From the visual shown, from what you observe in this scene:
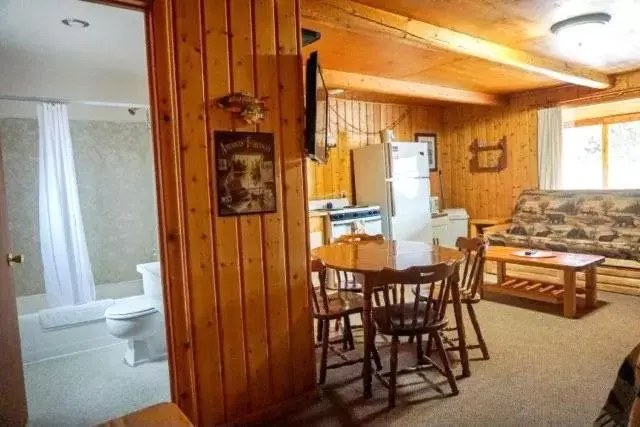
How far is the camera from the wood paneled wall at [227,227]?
2029 mm

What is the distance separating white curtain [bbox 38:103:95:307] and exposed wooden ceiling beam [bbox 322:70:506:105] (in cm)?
241

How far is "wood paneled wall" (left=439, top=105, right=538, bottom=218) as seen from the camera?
6141 millimetres

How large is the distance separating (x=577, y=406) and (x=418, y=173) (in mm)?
3694

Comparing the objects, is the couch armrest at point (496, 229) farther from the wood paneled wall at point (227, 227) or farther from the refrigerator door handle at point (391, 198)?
the wood paneled wall at point (227, 227)

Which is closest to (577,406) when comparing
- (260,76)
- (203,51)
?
(260,76)

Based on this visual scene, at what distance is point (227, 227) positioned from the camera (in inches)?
86.0

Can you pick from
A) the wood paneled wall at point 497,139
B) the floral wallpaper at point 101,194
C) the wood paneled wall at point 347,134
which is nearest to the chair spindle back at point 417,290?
the floral wallpaper at point 101,194

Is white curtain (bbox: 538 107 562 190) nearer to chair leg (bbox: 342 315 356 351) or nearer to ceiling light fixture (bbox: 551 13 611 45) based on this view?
ceiling light fixture (bbox: 551 13 611 45)

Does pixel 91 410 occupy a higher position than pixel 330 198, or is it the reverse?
pixel 330 198

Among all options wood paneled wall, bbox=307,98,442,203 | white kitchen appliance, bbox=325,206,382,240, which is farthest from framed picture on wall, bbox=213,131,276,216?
wood paneled wall, bbox=307,98,442,203

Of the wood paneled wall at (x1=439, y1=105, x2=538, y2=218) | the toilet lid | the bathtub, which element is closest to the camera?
the toilet lid

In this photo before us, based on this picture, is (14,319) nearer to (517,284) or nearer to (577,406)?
(577,406)

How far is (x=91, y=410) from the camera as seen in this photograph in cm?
250

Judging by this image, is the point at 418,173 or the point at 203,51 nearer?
the point at 203,51
